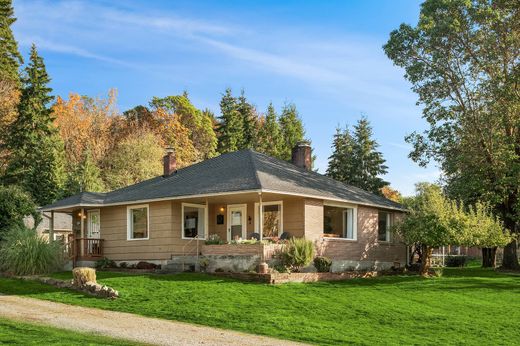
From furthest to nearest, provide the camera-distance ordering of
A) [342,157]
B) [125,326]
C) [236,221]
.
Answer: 1. [342,157]
2. [236,221]
3. [125,326]

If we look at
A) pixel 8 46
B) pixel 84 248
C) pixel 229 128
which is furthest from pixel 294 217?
pixel 8 46

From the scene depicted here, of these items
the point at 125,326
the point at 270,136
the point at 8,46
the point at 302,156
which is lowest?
the point at 125,326

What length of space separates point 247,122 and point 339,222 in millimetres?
35082

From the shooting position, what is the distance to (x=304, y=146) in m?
30.9

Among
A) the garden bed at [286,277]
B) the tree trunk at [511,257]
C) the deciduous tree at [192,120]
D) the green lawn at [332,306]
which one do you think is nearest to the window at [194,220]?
the garden bed at [286,277]

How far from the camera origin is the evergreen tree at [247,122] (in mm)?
58812

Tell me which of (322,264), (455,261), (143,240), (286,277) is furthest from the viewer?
(455,261)

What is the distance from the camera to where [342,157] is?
161 feet

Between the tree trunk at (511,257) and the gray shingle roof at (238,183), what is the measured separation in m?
5.38

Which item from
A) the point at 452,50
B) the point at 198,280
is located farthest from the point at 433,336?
the point at 452,50

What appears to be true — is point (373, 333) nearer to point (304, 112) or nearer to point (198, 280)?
point (198, 280)

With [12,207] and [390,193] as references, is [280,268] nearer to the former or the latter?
[12,207]

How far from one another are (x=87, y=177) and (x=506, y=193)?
24.9 meters

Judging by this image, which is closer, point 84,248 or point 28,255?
point 28,255
